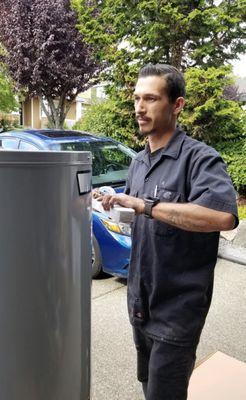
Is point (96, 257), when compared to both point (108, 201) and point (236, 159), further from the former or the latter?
point (236, 159)

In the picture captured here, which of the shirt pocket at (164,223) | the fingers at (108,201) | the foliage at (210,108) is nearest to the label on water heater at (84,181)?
the fingers at (108,201)

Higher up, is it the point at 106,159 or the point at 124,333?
the point at 106,159

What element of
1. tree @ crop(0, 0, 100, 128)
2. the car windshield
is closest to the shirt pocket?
the car windshield

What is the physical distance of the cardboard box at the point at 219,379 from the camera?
91.0 inches

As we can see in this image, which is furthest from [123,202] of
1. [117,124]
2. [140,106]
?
[117,124]

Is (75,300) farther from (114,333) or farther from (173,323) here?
(114,333)

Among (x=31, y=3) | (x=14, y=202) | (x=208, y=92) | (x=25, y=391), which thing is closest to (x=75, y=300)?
(x=25, y=391)

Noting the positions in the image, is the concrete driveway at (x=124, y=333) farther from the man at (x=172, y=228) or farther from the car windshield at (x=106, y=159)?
the car windshield at (x=106, y=159)

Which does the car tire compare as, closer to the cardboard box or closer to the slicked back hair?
the cardboard box

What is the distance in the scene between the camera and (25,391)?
3.70 feet

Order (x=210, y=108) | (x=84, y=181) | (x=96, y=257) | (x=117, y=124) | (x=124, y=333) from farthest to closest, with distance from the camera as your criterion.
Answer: (x=117, y=124) < (x=210, y=108) < (x=96, y=257) < (x=124, y=333) < (x=84, y=181)

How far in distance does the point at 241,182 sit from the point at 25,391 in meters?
6.43

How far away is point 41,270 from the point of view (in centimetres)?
110

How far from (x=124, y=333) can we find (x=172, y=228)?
187 centimetres
